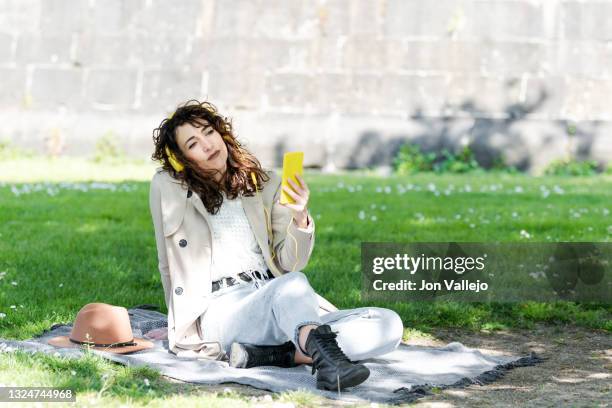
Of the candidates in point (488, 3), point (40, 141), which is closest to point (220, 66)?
point (40, 141)

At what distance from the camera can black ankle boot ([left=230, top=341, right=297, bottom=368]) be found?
5180 mm

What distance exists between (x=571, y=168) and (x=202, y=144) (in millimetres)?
10071

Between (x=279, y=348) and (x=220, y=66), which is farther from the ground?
(x=220, y=66)

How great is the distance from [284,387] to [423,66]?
1132 cm

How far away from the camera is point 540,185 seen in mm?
12648

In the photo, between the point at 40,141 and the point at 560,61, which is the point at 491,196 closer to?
the point at 560,61

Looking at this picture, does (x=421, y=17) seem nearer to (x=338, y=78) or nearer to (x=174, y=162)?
(x=338, y=78)

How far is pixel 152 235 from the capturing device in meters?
9.01

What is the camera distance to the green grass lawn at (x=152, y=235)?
597 centimetres

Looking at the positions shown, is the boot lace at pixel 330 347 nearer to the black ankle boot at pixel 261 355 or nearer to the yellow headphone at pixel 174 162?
the black ankle boot at pixel 261 355

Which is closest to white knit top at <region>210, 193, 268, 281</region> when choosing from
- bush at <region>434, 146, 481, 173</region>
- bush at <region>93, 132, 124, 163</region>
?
bush at <region>434, 146, 481, 173</region>

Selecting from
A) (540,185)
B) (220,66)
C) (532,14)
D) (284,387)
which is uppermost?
(532,14)

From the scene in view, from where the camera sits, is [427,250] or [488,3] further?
[488,3]

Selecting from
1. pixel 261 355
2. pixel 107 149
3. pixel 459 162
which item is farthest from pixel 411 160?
pixel 261 355
